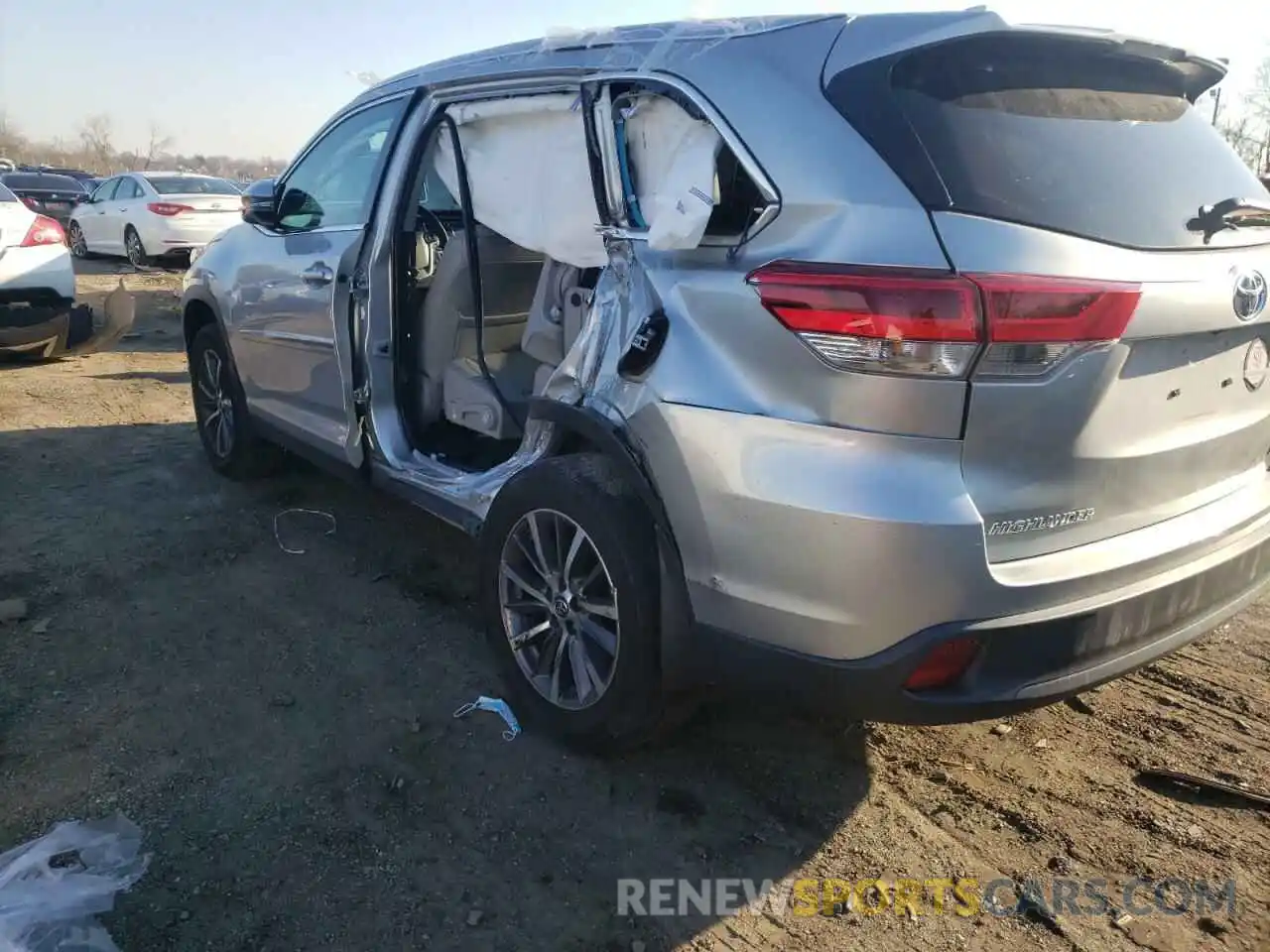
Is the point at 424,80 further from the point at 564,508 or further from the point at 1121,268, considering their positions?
the point at 1121,268

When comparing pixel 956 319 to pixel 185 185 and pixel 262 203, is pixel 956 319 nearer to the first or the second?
pixel 262 203

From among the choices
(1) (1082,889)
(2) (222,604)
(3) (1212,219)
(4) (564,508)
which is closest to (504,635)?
(4) (564,508)

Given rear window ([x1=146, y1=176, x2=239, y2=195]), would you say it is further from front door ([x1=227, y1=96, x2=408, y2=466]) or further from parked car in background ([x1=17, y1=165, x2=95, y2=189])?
front door ([x1=227, y1=96, x2=408, y2=466])

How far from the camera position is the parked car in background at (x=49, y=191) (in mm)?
20428

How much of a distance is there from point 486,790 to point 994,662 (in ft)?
4.71

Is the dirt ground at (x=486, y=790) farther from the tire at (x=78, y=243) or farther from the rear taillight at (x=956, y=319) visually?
the tire at (x=78, y=243)

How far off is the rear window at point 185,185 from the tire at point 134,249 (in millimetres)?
821

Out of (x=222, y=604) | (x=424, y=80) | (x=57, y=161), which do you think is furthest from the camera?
(x=57, y=161)

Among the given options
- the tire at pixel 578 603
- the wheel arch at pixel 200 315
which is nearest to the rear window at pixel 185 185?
the wheel arch at pixel 200 315

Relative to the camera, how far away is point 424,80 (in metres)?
3.55

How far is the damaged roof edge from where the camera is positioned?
2424mm

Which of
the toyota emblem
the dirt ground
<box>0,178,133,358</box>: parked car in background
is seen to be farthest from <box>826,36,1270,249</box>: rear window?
<box>0,178,133,358</box>: parked car in background

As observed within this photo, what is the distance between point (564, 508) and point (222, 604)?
73.9 inches

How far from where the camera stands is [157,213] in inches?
568
